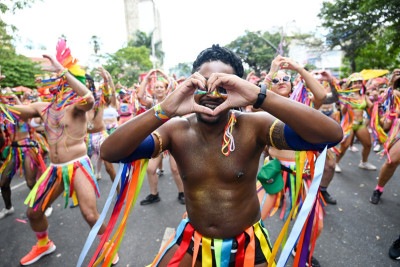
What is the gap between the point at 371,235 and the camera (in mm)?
3445

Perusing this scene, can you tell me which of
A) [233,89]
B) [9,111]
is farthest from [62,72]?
[233,89]

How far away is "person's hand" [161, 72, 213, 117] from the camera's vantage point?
1.38 m

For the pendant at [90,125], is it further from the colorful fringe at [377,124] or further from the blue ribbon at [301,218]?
the colorful fringe at [377,124]

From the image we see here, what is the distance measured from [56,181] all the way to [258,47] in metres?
35.3

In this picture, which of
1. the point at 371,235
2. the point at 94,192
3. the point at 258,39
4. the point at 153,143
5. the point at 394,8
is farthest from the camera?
the point at 258,39

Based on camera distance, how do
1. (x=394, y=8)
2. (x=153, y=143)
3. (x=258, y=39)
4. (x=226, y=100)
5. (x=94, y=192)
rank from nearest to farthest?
(x=226, y=100), (x=153, y=143), (x=94, y=192), (x=394, y=8), (x=258, y=39)

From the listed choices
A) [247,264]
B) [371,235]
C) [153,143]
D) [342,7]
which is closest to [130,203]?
[153,143]

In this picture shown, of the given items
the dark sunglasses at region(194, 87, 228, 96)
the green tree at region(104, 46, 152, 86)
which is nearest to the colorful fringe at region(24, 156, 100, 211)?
the dark sunglasses at region(194, 87, 228, 96)

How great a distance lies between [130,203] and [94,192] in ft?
4.77

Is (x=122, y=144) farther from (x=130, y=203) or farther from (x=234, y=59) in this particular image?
(x=234, y=59)

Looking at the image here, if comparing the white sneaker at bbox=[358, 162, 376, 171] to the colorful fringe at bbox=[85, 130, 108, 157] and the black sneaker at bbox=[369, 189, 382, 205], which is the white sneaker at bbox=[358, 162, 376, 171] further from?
the colorful fringe at bbox=[85, 130, 108, 157]

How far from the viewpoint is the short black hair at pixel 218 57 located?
5.39 feet

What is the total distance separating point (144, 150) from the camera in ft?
5.25

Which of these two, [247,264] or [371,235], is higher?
[247,264]
